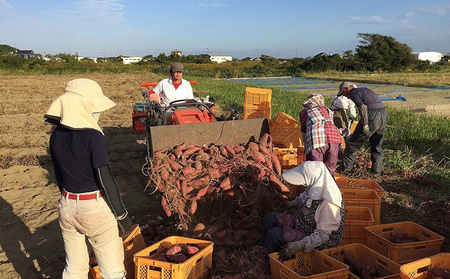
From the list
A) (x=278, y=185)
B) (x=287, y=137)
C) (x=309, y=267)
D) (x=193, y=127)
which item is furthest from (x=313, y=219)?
(x=287, y=137)

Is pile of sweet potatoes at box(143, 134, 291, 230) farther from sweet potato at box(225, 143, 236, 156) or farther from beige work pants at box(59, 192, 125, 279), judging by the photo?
beige work pants at box(59, 192, 125, 279)

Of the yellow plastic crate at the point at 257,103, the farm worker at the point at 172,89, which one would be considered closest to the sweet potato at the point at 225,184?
Result: the farm worker at the point at 172,89

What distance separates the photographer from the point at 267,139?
4641mm

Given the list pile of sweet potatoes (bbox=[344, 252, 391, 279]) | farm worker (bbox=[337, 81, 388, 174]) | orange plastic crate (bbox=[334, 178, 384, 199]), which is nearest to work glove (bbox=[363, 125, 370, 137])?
farm worker (bbox=[337, 81, 388, 174])

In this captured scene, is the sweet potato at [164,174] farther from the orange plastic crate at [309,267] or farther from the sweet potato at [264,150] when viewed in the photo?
the orange plastic crate at [309,267]

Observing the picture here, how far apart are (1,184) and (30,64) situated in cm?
4240

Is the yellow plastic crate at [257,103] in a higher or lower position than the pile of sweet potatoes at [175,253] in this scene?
higher

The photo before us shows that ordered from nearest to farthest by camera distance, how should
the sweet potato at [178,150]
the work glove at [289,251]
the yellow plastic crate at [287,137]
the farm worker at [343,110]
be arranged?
the work glove at [289,251]
the sweet potato at [178,150]
the farm worker at [343,110]
the yellow plastic crate at [287,137]

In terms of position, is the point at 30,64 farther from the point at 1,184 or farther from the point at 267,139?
the point at 267,139

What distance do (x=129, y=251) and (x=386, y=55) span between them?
40384 mm

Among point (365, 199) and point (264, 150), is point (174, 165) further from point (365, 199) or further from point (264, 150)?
point (365, 199)

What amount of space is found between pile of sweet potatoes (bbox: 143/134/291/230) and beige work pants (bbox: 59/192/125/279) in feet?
3.28

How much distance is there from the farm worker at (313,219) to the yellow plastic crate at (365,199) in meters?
0.65

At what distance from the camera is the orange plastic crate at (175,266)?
8.73 ft
